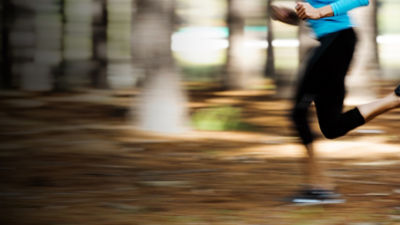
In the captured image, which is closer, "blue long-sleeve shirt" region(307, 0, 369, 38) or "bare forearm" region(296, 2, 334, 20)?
"bare forearm" region(296, 2, 334, 20)

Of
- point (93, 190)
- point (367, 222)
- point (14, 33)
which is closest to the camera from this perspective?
point (367, 222)

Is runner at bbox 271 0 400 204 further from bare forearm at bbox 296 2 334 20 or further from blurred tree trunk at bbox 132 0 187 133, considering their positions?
blurred tree trunk at bbox 132 0 187 133

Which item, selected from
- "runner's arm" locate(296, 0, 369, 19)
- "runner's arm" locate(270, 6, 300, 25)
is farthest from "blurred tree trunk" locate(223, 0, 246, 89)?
"runner's arm" locate(296, 0, 369, 19)

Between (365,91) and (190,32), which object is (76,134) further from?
(190,32)

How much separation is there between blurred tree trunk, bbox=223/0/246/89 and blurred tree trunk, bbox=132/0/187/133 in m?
4.97

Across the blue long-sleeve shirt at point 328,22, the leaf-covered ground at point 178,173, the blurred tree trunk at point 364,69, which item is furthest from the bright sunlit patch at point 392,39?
the blue long-sleeve shirt at point 328,22

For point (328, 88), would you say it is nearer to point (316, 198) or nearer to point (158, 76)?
point (316, 198)

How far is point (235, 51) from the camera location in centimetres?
1446

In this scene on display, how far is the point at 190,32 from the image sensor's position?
25453mm

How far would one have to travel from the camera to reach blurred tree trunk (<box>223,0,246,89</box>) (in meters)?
14.3

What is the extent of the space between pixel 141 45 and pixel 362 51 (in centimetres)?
292

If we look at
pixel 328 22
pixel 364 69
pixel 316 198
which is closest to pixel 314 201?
pixel 316 198

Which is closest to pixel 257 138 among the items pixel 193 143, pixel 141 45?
pixel 193 143

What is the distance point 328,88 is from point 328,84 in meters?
0.03
